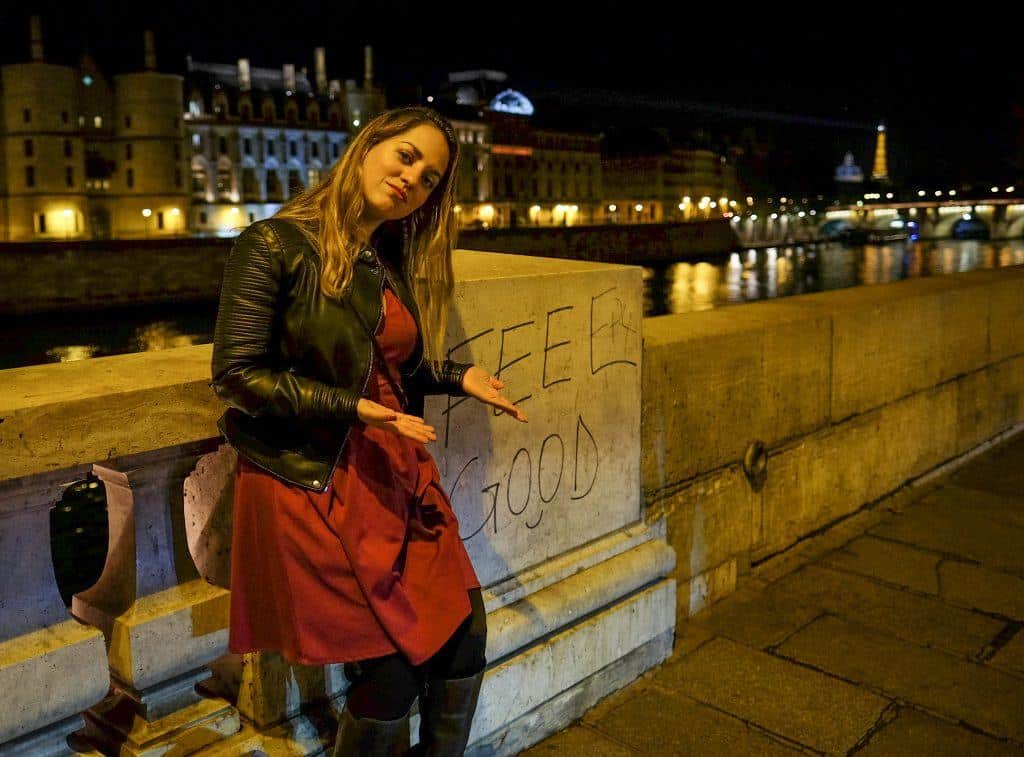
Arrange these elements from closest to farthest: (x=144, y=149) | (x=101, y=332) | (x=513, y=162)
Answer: (x=101, y=332) < (x=144, y=149) < (x=513, y=162)

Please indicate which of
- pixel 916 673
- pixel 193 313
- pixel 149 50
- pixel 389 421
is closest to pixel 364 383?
pixel 389 421

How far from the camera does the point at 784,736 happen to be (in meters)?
2.61

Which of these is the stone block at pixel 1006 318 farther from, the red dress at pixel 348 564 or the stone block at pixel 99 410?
the stone block at pixel 99 410

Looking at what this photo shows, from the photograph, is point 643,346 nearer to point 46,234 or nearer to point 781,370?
point 781,370

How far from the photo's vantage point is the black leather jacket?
1646 millimetres

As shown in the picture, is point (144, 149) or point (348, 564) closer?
point (348, 564)

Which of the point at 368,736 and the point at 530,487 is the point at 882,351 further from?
the point at 368,736

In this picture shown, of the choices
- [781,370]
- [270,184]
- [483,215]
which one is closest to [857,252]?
[483,215]

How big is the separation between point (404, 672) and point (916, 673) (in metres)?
1.80

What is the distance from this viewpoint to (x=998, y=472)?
5141 mm

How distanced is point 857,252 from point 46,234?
54.0m

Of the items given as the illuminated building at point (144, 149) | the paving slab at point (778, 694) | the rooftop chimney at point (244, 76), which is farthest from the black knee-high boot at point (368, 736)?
the rooftop chimney at point (244, 76)

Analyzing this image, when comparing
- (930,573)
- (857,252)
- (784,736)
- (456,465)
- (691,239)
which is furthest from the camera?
(857,252)

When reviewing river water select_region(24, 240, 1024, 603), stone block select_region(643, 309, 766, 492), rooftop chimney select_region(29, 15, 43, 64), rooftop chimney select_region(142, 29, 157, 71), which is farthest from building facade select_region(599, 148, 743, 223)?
stone block select_region(643, 309, 766, 492)
